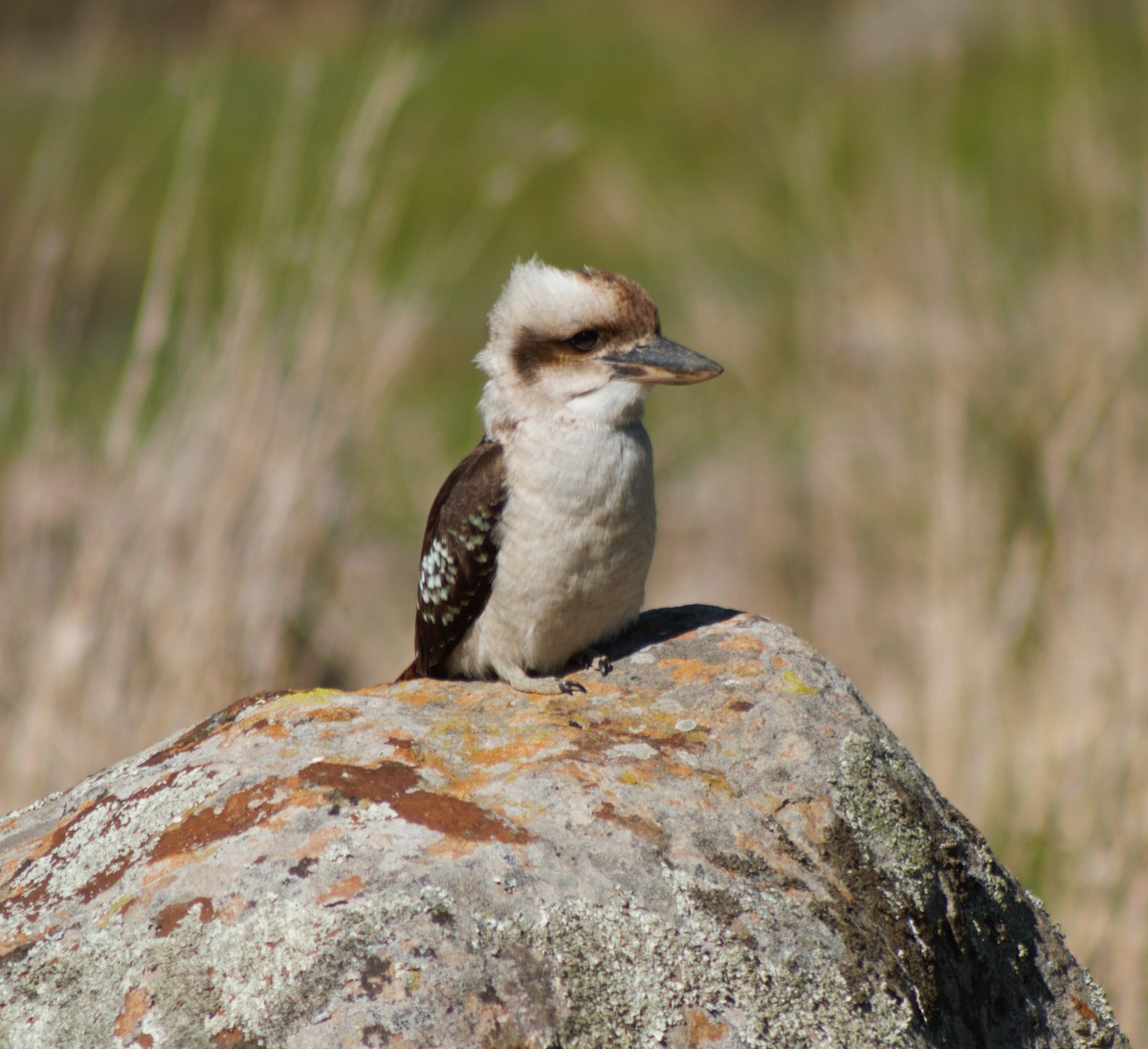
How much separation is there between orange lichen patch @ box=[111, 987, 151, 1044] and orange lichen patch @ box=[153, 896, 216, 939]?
0.12 m

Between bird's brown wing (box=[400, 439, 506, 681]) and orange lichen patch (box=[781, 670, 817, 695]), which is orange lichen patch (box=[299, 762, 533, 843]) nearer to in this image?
orange lichen patch (box=[781, 670, 817, 695])

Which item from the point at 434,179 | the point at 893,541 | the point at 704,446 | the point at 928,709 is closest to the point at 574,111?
the point at 434,179

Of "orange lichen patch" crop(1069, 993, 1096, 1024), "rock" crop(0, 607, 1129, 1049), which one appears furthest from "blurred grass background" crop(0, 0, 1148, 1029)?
"rock" crop(0, 607, 1129, 1049)

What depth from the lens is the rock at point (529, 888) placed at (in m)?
2.44

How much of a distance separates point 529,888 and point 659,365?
176 cm

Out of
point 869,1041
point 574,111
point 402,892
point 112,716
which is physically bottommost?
point 112,716

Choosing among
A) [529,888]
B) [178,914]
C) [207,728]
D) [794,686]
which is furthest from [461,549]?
[178,914]

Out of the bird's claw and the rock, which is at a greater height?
the bird's claw

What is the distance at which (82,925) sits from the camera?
8.52ft

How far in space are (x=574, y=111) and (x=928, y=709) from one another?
66.0ft

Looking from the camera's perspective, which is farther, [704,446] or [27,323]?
[704,446]

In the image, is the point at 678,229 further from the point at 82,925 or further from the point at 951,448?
the point at 82,925

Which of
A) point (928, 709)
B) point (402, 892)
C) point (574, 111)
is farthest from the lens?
point (574, 111)

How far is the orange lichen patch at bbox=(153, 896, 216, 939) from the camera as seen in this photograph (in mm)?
2535
